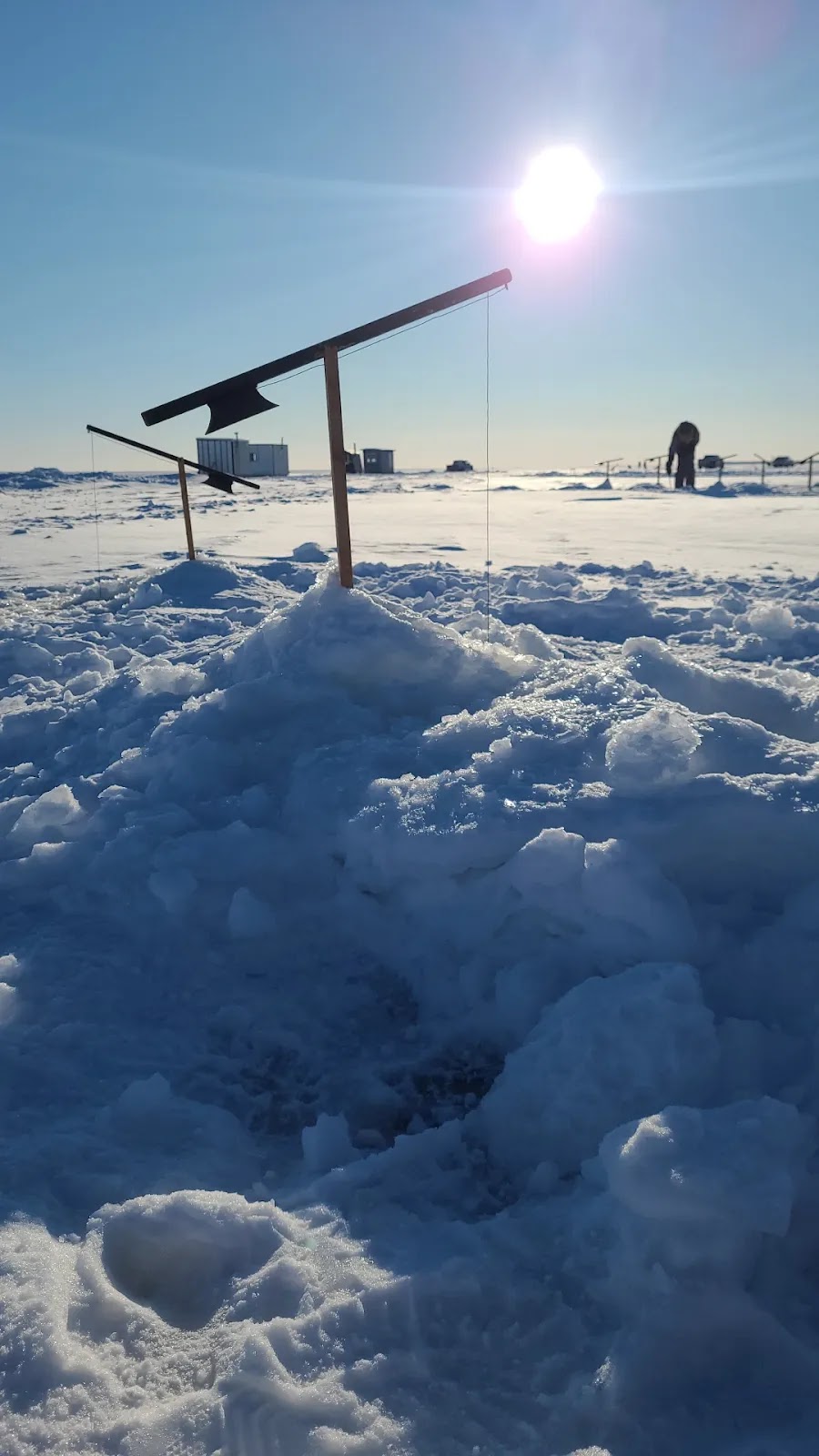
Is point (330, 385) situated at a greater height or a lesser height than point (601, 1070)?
greater

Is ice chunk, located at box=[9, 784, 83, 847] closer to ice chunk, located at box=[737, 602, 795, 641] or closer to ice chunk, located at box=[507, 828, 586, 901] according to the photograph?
ice chunk, located at box=[507, 828, 586, 901]

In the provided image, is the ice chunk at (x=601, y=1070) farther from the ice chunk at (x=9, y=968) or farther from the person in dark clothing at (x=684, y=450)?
the person in dark clothing at (x=684, y=450)

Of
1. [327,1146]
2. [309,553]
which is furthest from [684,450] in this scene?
[327,1146]

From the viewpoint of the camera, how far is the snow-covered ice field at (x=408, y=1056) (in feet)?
5.36

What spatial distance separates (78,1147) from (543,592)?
25.4 ft

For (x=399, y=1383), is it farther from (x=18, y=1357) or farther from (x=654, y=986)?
(x=654, y=986)

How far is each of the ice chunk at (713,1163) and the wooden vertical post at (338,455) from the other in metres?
3.45

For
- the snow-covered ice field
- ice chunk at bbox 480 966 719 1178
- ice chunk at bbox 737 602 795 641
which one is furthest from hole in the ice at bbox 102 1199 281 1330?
ice chunk at bbox 737 602 795 641

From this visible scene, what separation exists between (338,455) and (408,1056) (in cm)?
355

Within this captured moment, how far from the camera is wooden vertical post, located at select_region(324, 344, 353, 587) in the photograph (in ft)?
15.8

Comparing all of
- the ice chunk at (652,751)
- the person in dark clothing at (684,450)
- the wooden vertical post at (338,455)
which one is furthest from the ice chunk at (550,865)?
the person in dark clothing at (684,450)

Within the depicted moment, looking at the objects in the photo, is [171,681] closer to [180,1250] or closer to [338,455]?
[338,455]

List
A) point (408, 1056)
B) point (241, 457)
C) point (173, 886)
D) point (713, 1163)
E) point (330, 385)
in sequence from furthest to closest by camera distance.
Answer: point (241, 457) < point (330, 385) < point (173, 886) < point (408, 1056) < point (713, 1163)

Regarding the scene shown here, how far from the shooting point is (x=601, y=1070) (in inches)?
86.0
